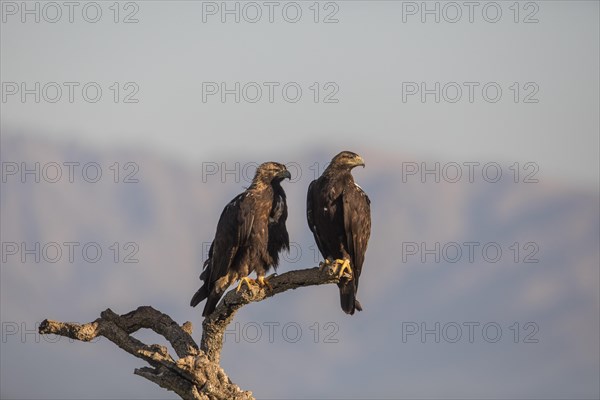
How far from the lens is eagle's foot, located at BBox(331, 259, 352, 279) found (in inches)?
460

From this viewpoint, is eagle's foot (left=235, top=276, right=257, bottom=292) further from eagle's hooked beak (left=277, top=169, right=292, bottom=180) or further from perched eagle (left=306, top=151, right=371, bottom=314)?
eagle's hooked beak (left=277, top=169, right=292, bottom=180)

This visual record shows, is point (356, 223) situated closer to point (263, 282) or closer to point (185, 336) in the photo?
point (263, 282)

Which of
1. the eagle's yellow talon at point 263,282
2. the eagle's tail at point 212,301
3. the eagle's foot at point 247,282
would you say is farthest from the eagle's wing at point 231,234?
the eagle's yellow talon at point 263,282

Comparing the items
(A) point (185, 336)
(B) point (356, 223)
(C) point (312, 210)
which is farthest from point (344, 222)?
(A) point (185, 336)

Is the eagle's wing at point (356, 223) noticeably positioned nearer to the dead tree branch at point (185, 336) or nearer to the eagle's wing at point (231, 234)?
the dead tree branch at point (185, 336)

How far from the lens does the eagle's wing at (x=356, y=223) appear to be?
12047 mm

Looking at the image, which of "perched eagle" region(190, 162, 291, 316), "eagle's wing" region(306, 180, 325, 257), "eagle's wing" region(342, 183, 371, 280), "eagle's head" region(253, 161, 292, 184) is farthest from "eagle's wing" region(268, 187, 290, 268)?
"eagle's wing" region(342, 183, 371, 280)

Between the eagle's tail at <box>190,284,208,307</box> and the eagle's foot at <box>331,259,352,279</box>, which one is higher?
the eagle's foot at <box>331,259,352,279</box>

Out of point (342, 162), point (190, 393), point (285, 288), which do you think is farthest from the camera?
point (342, 162)

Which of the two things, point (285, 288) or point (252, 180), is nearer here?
point (285, 288)

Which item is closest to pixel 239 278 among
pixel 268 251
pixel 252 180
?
pixel 268 251

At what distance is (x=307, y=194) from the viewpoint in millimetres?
12523

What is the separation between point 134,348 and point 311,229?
104 inches

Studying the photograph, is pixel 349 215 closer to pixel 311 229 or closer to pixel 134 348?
pixel 311 229
